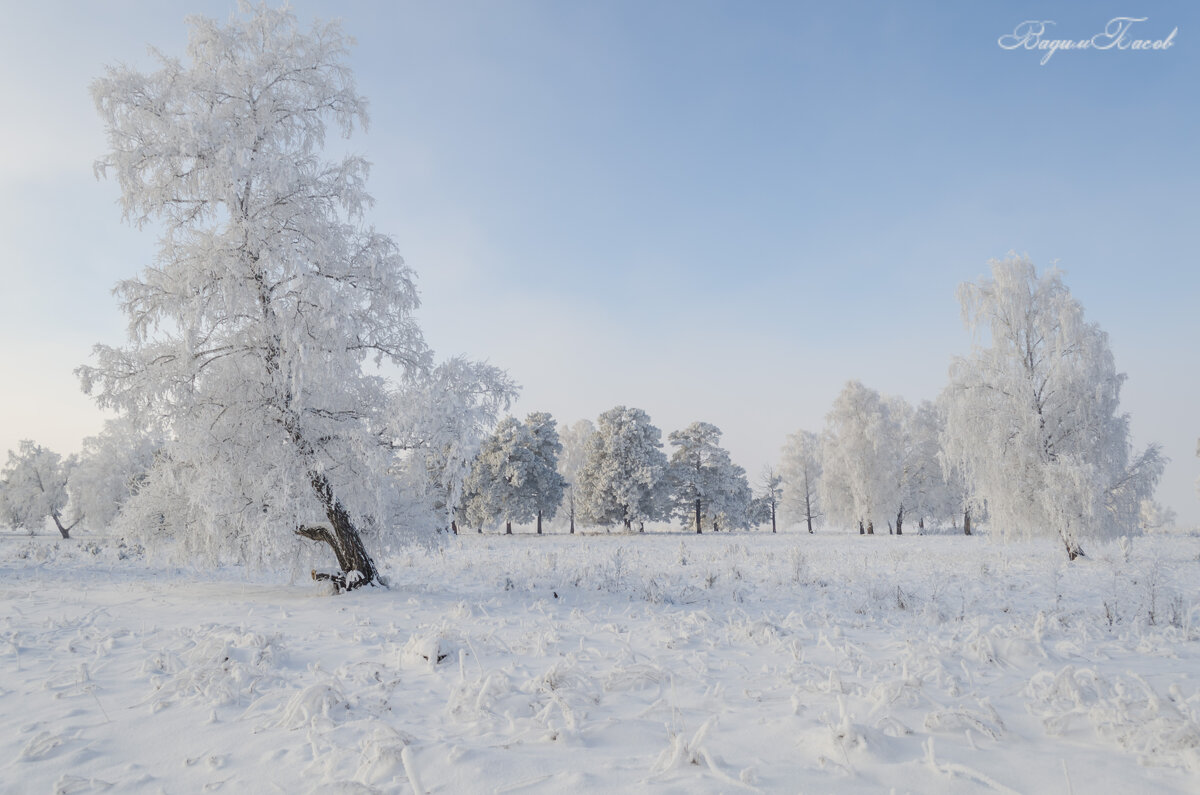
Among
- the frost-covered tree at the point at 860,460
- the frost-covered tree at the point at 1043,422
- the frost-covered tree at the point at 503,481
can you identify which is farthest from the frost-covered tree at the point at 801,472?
the frost-covered tree at the point at 1043,422

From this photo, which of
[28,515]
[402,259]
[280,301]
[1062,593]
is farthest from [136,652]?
[28,515]

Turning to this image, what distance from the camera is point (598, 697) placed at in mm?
4016

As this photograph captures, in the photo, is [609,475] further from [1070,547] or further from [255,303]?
[255,303]

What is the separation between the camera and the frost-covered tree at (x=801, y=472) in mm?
49344

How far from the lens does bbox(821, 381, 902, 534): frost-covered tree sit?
35719mm

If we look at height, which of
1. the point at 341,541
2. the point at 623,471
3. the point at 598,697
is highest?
the point at 623,471

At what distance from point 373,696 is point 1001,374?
64.7 feet

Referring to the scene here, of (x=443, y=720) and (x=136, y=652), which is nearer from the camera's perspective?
(x=443, y=720)

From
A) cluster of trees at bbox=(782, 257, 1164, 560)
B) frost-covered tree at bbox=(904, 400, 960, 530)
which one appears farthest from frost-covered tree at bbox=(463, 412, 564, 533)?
cluster of trees at bbox=(782, 257, 1164, 560)

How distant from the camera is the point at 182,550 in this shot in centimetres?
980

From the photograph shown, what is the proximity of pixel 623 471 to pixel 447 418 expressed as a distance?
32.1 meters

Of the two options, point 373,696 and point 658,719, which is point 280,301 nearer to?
point 373,696

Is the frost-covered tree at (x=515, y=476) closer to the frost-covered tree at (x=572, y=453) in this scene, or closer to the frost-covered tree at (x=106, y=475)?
the frost-covered tree at (x=572, y=453)

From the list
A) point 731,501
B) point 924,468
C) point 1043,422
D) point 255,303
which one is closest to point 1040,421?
point 1043,422
